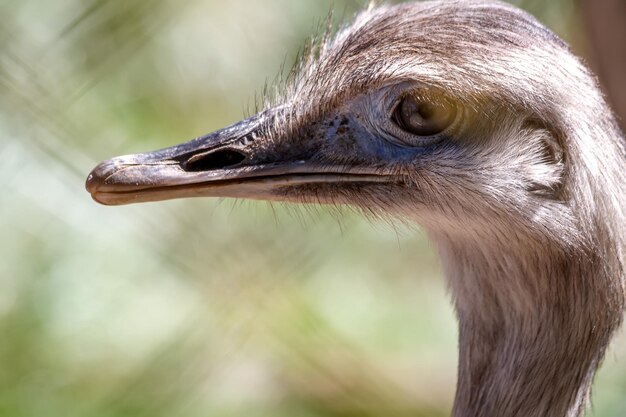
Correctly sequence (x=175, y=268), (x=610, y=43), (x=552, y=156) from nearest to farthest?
(x=552, y=156)
(x=610, y=43)
(x=175, y=268)

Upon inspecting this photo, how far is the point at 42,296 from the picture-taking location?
375 centimetres

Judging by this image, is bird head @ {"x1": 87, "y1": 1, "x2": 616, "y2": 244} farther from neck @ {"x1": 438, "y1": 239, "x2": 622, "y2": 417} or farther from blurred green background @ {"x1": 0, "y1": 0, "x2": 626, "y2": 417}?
blurred green background @ {"x1": 0, "y1": 0, "x2": 626, "y2": 417}

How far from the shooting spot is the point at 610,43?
3.06m

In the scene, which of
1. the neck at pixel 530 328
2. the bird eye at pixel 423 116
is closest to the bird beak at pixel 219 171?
the bird eye at pixel 423 116

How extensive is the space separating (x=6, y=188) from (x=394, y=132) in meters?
2.35

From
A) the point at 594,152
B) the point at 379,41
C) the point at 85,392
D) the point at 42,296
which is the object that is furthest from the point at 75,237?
the point at 594,152

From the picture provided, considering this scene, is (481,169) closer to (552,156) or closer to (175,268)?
(552,156)

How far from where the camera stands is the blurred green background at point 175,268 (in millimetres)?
3693

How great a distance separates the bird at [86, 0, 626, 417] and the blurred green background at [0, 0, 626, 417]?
4.50ft

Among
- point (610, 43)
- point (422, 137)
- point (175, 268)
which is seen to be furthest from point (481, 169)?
point (175, 268)

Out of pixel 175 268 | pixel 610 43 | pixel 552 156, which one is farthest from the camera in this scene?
pixel 175 268

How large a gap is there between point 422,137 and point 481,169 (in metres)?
0.13

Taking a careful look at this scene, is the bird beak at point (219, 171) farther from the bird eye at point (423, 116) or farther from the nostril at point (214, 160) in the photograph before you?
the bird eye at point (423, 116)

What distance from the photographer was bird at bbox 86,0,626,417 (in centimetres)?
190
